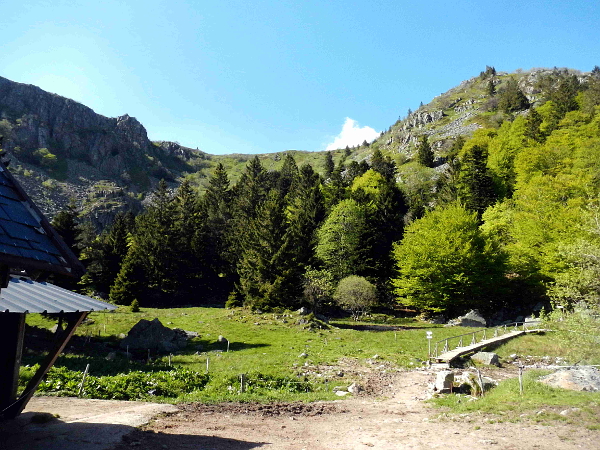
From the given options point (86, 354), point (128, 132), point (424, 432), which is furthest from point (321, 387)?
point (128, 132)

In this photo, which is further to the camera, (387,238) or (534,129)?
(534,129)

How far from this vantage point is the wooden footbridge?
2175cm

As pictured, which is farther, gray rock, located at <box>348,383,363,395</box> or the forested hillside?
the forested hillside

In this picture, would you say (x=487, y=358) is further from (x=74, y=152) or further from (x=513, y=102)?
(x=74, y=152)

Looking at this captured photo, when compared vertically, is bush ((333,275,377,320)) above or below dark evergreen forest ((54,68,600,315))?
below

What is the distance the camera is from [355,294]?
42.1m

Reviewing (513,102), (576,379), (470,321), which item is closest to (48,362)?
(576,379)

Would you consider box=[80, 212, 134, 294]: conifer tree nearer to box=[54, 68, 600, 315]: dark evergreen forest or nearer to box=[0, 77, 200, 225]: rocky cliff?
box=[54, 68, 600, 315]: dark evergreen forest

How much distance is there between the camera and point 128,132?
481ft

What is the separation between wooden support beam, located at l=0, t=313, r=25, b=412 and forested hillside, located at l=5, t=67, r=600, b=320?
70.7ft

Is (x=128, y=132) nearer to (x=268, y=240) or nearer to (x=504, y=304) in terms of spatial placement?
(x=268, y=240)

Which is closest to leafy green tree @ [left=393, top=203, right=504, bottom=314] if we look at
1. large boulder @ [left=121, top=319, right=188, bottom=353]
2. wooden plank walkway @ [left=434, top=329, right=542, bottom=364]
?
wooden plank walkway @ [left=434, top=329, right=542, bottom=364]

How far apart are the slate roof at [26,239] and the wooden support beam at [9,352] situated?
418 centimetres

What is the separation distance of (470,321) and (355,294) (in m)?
12.3
